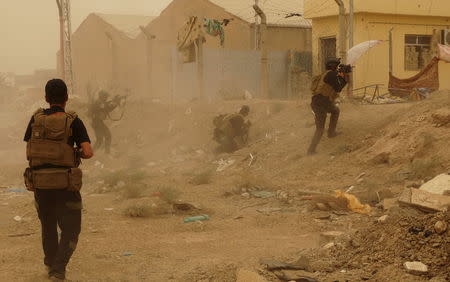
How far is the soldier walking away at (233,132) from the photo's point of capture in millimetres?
13734

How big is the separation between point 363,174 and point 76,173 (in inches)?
230

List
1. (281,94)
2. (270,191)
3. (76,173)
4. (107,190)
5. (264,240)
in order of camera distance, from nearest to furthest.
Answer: (76,173) < (264,240) < (270,191) < (107,190) < (281,94)

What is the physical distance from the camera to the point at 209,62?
20.2m

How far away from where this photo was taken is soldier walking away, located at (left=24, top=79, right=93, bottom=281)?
489cm

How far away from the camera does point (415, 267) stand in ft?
16.3

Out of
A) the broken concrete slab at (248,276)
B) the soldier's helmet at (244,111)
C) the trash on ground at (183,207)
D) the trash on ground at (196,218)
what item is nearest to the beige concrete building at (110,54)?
the soldier's helmet at (244,111)

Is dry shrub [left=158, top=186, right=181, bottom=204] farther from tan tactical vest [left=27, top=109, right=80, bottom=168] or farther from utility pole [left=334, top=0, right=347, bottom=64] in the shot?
utility pole [left=334, top=0, right=347, bottom=64]

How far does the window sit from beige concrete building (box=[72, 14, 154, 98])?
10.7 meters

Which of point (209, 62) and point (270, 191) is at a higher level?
point (209, 62)

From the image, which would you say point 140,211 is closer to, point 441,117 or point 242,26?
point 441,117

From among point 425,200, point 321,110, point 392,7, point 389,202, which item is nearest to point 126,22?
point 392,7

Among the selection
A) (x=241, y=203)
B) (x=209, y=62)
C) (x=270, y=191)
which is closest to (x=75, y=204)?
(x=241, y=203)

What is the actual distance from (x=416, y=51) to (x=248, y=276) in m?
17.2

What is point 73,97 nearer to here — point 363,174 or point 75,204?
point 363,174
